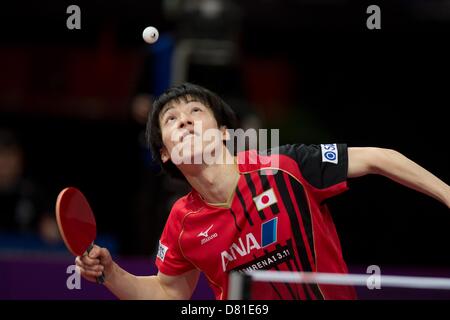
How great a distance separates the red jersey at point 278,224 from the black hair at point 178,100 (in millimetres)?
332

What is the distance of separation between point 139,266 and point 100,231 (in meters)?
3.01

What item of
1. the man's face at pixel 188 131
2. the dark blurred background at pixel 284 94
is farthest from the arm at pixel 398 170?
the dark blurred background at pixel 284 94

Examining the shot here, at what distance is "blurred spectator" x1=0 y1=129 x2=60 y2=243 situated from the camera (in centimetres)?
726

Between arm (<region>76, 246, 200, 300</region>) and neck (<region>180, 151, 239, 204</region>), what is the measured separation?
44 centimetres

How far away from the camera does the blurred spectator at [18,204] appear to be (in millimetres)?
7262

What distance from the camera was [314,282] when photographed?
3852mm

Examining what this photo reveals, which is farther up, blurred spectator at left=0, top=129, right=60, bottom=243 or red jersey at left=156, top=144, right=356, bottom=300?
red jersey at left=156, top=144, right=356, bottom=300

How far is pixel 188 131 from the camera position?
4.08m

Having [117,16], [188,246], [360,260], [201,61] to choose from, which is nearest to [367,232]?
[360,260]

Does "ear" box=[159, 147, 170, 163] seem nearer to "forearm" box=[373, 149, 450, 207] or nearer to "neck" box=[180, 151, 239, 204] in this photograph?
"neck" box=[180, 151, 239, 204]

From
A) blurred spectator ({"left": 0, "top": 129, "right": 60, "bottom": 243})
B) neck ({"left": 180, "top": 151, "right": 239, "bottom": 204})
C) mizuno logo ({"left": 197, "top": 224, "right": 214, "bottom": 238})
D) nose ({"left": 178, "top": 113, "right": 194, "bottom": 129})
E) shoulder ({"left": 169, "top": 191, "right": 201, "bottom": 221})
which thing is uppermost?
nose ({"left": 178, "top": 113, "right": 194, "bottom": 129})

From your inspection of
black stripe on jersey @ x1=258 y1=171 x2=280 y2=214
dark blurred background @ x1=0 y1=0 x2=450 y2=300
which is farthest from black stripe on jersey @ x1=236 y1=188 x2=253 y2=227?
dark blurred background @ x1=0 y1=0 x2=450 y2=300

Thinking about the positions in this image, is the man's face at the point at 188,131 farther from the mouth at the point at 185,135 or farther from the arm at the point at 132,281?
the arm at the point at 132,281

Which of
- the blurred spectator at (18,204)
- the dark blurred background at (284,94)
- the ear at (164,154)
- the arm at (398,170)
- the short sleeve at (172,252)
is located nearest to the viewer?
the arm at (398,170)
